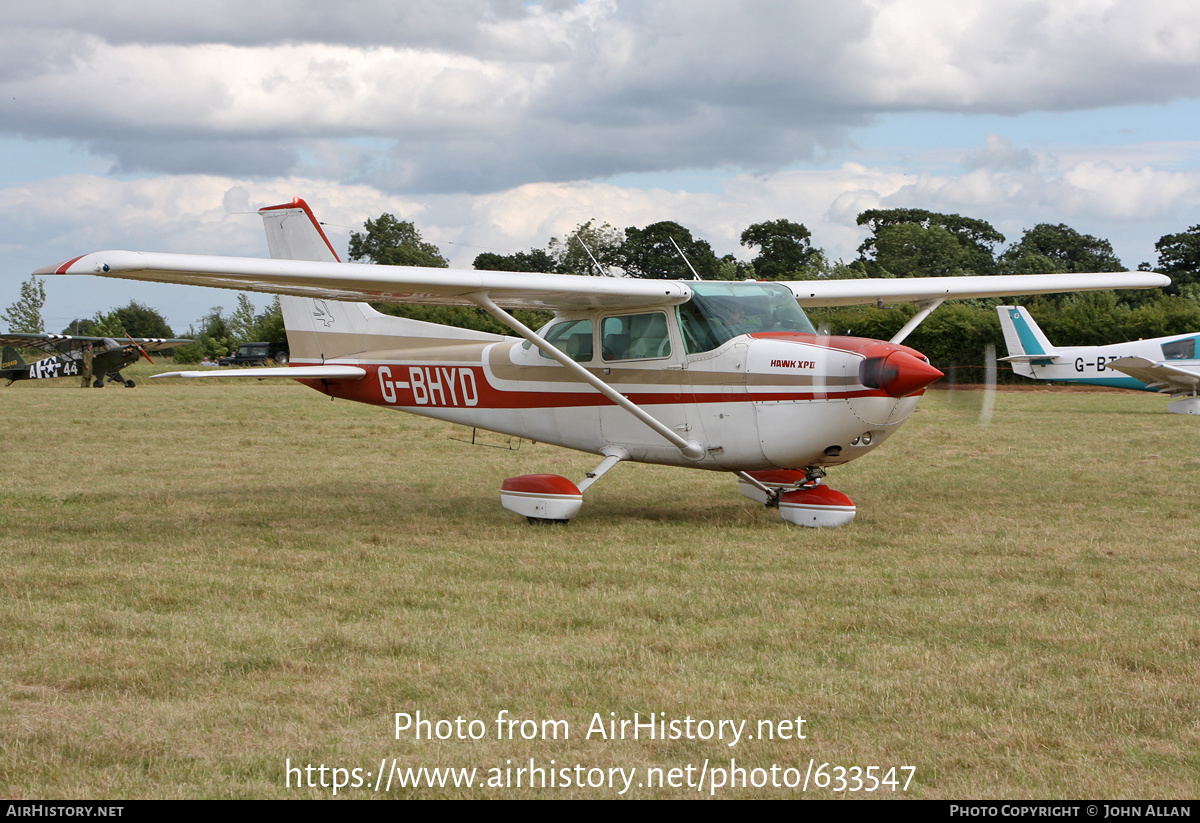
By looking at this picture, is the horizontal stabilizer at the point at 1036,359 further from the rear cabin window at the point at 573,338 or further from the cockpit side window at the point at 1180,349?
the rear cabin window at the point at 573,338

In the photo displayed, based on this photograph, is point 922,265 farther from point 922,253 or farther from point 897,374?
point 897,374

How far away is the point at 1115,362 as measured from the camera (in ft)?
71.8

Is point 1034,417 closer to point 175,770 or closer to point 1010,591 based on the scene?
Result: point 1010,591

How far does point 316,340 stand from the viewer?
11266 millimetres

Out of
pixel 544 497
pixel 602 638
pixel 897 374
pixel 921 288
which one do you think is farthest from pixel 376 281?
pixel 921 288

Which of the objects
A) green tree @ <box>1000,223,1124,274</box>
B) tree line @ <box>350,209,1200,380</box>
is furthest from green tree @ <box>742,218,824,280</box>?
green tree @ <box>1000,223,1124,274</box>

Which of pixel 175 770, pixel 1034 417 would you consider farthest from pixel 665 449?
pixel 1034 417

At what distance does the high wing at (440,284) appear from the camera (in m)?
6.94

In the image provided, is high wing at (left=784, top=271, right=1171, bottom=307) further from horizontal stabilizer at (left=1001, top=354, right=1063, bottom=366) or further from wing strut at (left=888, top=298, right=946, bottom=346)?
horizontal stabilizer at (left=1001, top=354, right=1063, bottom=366)

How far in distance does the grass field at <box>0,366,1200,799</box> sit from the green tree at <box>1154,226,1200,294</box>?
54.4 meters

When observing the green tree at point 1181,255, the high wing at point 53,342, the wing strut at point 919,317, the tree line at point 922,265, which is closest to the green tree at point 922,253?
the tree line at point 922,265

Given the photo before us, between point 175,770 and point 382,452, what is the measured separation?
12.1 meters

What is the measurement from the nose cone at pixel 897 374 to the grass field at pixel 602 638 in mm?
1211

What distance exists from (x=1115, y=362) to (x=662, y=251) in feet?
107
